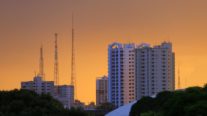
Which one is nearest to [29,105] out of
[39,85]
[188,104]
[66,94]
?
[188,104]

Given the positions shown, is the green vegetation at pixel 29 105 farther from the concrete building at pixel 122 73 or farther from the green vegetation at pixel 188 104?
the concrete building at pixel 122 73

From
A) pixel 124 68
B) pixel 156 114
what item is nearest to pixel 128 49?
pixel 124 68

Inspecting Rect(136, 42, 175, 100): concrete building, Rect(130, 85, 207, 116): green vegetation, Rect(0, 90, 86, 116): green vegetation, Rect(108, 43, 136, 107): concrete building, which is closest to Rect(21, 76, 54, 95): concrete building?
Rect(108, 43, 136, 107): concrete building

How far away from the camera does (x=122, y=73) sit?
17362 cm

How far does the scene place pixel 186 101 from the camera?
55.2m

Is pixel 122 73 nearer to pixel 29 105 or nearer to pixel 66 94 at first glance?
pixel 66 94

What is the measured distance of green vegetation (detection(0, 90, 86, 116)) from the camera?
7069 centimetres

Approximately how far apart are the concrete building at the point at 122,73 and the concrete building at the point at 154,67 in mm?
1486

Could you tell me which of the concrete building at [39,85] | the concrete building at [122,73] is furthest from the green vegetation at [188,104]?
the concrete building at [39,85]

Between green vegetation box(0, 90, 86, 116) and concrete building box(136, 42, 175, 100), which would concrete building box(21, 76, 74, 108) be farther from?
green vegetation box(0, 90, 86, 116)

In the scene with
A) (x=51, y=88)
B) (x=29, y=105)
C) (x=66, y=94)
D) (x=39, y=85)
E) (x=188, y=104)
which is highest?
(x=39, y=85)

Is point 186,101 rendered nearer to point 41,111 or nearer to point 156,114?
point 156,114

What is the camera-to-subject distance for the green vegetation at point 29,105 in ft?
232

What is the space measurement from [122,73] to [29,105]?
333ft
